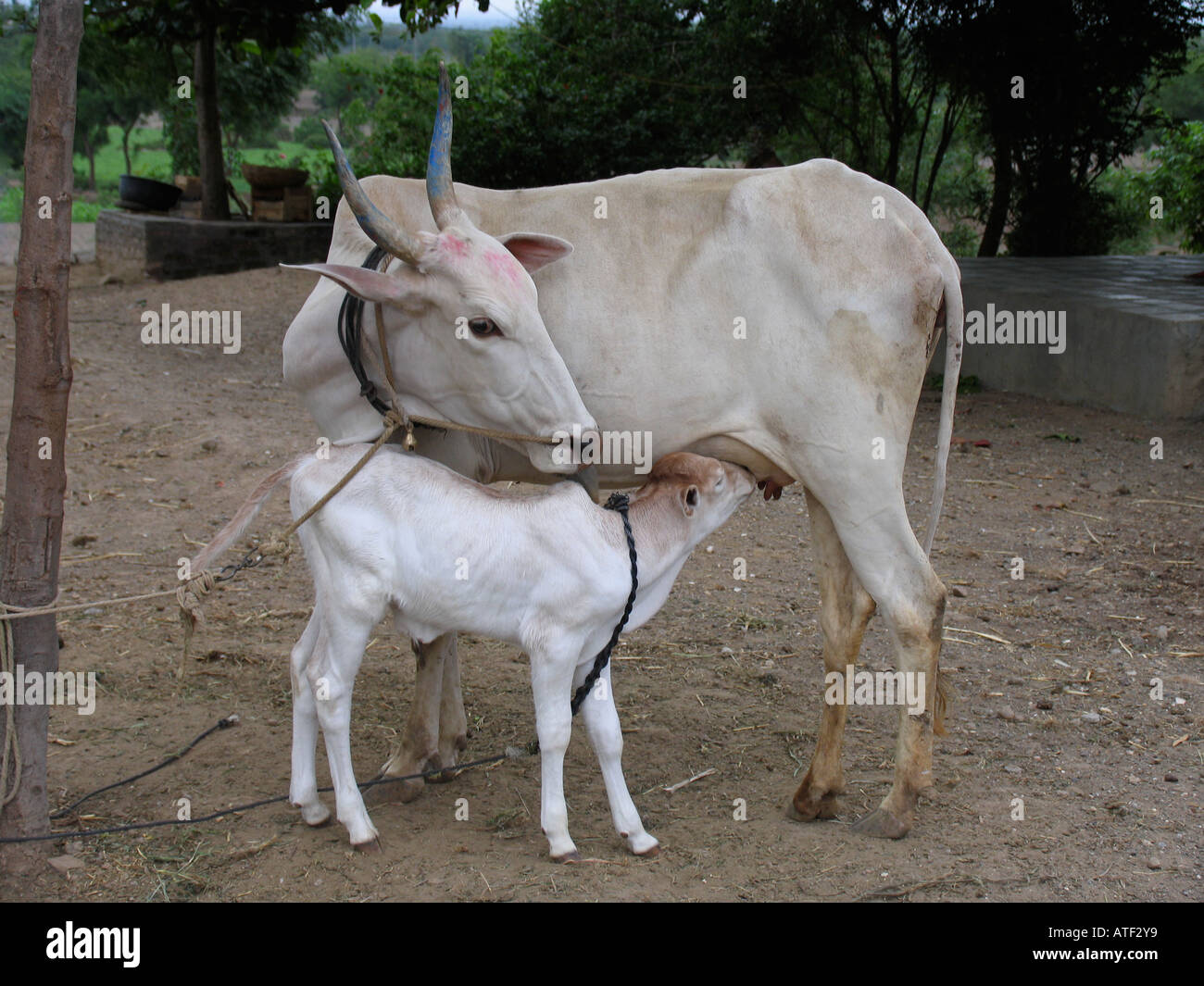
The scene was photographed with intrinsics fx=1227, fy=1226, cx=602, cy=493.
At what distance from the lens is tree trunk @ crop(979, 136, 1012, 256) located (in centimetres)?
1316

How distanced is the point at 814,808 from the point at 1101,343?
6270 millimetres

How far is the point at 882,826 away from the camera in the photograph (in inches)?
148

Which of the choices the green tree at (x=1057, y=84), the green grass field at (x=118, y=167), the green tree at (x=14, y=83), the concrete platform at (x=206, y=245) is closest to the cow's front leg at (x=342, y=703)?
the green tree at (x=1057, y=84)

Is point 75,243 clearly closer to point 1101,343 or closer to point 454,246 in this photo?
point 1101,343

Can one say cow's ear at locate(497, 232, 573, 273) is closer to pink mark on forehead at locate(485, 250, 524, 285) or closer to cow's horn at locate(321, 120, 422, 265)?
pink mark on forehead at locate(485, 250, 524, 285)

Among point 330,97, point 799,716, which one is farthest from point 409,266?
point 330,97

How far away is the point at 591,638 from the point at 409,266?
1.19m

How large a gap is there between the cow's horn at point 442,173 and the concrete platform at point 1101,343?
654cm

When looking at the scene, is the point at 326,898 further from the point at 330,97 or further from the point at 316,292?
the point at 330,97

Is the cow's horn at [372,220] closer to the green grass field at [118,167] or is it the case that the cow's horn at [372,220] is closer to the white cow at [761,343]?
the white cow at [761,343]

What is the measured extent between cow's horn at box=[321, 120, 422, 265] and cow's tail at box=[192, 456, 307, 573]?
0.69 m

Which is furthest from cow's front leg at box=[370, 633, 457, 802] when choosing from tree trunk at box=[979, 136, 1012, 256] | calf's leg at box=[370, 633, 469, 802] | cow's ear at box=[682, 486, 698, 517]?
tree trunk at box=[979, 136, 1012, 256]

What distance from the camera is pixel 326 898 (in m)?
3.33

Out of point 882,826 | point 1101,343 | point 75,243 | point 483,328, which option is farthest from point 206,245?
point 882,826
